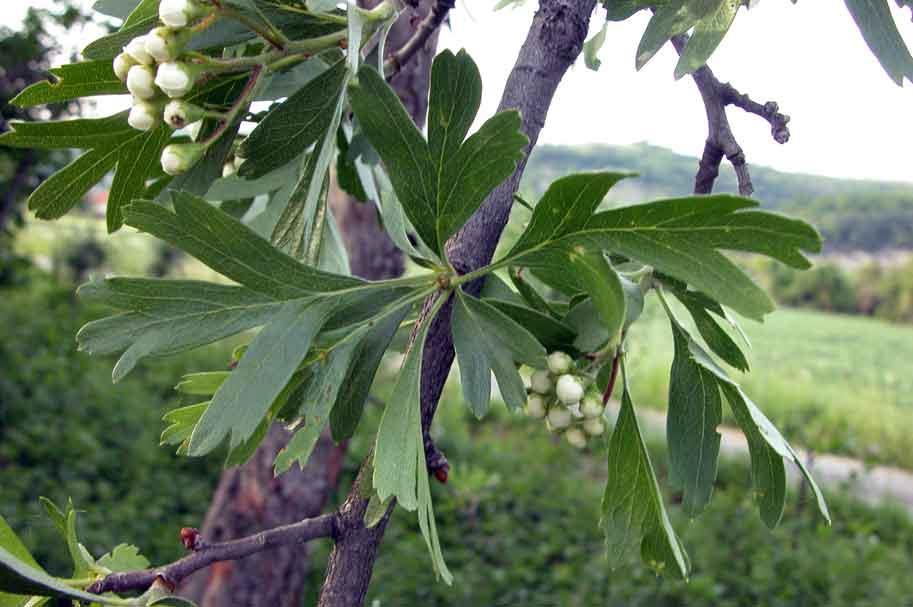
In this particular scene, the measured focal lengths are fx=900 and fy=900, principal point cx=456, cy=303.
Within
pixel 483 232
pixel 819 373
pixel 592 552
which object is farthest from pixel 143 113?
pixel 819 373

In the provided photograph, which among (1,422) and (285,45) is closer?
(285,45)

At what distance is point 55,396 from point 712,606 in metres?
2.77

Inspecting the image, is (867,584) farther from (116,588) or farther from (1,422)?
(1,422)

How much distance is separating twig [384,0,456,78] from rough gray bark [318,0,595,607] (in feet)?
0.36

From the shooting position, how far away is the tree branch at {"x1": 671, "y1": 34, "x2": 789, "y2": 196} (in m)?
0.67

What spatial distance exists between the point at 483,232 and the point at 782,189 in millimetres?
616

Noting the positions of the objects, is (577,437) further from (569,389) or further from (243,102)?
(243,102)

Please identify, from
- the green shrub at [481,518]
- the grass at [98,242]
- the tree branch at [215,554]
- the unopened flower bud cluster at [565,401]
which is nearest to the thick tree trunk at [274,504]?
the green shrub at [481,518]

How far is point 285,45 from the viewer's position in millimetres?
571

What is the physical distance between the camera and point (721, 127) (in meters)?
0.68

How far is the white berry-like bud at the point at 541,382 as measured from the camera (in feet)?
1.86

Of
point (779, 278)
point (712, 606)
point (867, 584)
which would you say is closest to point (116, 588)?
point (712, 606)

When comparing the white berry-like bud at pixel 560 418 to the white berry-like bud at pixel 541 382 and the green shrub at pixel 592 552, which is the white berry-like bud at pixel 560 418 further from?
the green shrub at pixel 592 552

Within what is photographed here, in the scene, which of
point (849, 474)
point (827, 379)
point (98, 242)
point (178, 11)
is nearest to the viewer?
point (178, 11)
